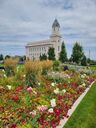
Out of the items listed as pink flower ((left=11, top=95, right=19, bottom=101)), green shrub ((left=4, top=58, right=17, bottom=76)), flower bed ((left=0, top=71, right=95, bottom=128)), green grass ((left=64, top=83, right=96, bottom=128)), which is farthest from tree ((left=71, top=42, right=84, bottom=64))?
pink flower ((left=11, top=95, right=19, bottom=101))

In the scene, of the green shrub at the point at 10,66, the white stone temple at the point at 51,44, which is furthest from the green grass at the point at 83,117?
the white stone temple at the point at 51,44

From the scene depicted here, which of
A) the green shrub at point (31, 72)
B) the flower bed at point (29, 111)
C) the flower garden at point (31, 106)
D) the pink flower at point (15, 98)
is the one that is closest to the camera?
the flower bed at point (29, 111)

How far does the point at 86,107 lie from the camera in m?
9.38

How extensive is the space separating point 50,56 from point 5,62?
206ft

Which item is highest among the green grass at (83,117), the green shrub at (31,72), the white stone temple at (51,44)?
the white stone temple at (51,44)

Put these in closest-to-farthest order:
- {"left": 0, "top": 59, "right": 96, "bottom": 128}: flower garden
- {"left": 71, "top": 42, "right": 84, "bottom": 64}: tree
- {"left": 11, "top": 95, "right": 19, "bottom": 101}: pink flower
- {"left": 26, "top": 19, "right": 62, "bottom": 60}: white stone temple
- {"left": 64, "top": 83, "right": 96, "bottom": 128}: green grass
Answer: {"left": 0, "top": 59, "right": 96, "bottom": 128}: flower garden, {"left": 64, "top": 83, "right": 96, "bottom": 128}: green grass, {"left": 11, "top": 95, "right": 19, "bottom": 101}: pink flower, {"left": 71, "top": 42, "right": 84, "bottom": 64}: tree, {"left": 26, "top": 19, "right": 62, "bottom": 60}: white stone temple

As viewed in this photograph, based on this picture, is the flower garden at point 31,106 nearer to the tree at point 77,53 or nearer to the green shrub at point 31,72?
the green shrub at point 31,72

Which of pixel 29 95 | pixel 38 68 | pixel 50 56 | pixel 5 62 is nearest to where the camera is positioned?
pixel 29 95

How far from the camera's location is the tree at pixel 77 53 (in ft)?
222

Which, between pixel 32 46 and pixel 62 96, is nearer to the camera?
pixel 62 96

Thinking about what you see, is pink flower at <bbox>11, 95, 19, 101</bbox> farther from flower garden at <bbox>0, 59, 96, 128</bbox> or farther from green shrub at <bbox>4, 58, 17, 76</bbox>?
green shrub at <bbox>4, 58, 17, 76</bbox>

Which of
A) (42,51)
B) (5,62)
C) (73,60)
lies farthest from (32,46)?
(5,62)

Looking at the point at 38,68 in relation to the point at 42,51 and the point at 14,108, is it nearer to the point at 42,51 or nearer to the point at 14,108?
the point at 14,108

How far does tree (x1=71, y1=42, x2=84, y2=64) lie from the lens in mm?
67750
